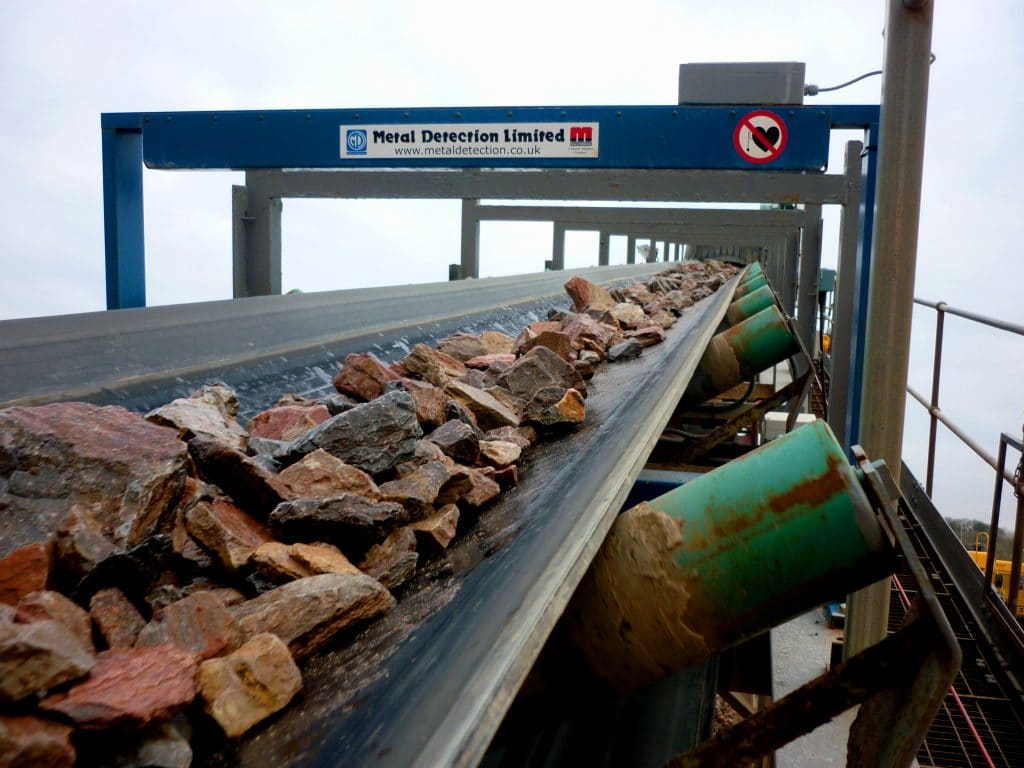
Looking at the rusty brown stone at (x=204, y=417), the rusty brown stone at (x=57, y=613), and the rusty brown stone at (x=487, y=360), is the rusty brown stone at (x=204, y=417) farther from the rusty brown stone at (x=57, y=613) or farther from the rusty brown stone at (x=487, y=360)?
the rusty brown stone at (x=487, y=360)

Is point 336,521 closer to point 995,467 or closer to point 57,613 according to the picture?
point 57,613

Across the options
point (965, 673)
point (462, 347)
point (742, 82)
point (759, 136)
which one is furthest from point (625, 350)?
point (742, 82)

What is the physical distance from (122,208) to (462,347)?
309 cm

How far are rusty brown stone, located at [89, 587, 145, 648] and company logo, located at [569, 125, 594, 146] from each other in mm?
3518

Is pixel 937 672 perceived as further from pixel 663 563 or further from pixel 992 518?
pixel 992 518

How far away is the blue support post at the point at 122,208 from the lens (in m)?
4.19

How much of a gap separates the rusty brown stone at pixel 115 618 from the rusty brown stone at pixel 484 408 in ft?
2.40

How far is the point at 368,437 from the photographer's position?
1058 millimetres

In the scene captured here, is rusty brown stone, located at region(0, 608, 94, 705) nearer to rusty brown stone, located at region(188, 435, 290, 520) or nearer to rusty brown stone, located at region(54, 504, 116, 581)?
rusty brown stone, located at region(54, 504, 116, 581)

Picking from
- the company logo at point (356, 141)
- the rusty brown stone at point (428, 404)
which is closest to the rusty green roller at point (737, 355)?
the company logo at point (356, 141)

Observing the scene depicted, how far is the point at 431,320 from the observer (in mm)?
2562

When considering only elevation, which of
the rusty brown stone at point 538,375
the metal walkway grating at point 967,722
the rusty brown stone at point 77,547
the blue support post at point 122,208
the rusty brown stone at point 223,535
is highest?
the blue support post at point 122,208

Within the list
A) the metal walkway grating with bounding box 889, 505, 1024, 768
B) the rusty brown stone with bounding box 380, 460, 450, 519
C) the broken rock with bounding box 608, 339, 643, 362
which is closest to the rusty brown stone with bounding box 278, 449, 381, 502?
the rusty brown stone with bounding box 380, 460, 450, 519

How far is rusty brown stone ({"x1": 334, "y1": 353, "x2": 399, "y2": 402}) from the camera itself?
1448 millimetres
